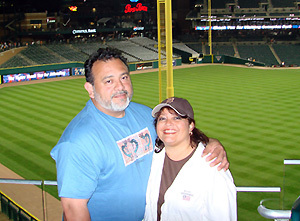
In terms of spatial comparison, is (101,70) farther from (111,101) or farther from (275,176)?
(275,176)

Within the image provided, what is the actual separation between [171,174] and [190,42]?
2080 inches

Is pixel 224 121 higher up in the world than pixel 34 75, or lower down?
lower down

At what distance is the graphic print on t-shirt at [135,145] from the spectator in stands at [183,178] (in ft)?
0.29

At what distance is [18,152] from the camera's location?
12.8m

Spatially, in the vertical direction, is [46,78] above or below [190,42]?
below

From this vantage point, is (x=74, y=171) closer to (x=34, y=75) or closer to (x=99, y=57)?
(x=99, y=57)

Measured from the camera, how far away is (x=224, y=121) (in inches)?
651

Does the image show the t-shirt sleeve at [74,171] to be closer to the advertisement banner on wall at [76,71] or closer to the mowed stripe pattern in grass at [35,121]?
the mowed stripe pattern in grass at [35,121]

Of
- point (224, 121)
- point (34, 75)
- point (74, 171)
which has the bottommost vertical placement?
point (224, 121)

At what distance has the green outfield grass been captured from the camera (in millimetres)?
10409

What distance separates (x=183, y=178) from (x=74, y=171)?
757 mm

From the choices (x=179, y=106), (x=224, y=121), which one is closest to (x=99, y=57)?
(x=179, y=106)

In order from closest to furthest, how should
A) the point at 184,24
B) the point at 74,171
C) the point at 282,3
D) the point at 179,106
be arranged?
the point at 74,171
the point at 179,106
the point at 282,3
the point at 184,24

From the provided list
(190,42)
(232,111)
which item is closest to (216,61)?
(190,42)
